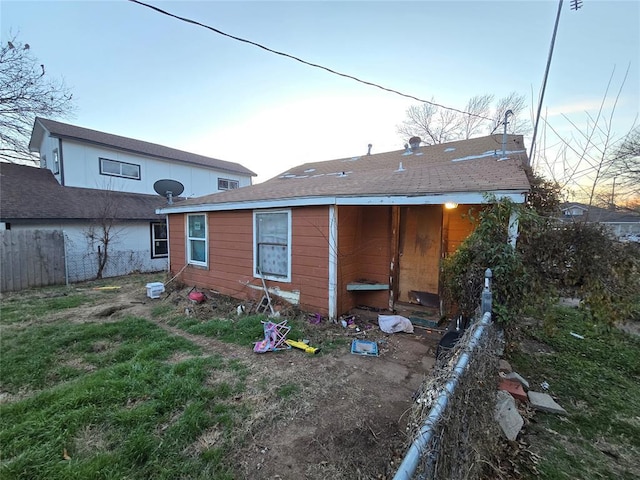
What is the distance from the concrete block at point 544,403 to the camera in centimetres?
298

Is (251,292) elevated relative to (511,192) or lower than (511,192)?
lower

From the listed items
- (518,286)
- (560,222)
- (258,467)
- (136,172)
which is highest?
Result: (136,172)

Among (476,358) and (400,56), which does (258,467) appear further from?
(400,56)

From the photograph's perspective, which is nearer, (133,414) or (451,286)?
(133,414)

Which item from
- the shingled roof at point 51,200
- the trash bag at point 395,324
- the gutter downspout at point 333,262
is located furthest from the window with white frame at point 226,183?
the trash bag at point 395,324

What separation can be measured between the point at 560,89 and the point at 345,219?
200 inches

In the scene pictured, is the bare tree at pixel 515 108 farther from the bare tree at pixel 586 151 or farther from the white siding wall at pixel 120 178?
the white siding wall at pixel 120 178

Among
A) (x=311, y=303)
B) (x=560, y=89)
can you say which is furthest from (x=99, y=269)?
(x=560, y=89)

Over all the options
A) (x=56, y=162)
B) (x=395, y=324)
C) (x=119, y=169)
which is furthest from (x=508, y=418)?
(x=56, y=162)

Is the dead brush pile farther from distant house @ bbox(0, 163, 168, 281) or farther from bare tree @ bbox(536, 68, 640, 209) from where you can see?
distant house @ bbox(0, 163, 168, 281)

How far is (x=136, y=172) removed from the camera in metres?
13.9

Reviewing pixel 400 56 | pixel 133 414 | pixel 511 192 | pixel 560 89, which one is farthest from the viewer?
pixel 400 56

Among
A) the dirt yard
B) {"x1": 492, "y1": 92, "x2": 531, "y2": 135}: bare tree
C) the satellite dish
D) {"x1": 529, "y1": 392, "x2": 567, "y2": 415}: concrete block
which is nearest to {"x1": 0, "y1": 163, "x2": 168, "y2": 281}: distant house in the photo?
the satellite dish

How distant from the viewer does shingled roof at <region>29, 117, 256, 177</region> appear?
11791mm
